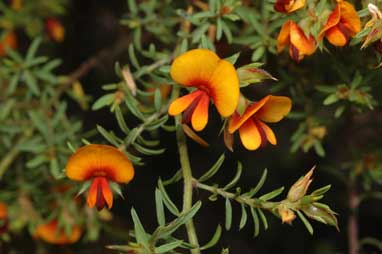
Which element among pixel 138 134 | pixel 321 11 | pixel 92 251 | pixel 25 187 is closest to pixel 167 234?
pixel 138 134

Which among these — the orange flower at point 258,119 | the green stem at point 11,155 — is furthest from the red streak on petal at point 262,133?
the green stem at point 11,155

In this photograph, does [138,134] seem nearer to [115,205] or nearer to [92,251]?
[92,251]

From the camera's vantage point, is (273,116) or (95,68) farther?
(95,68)

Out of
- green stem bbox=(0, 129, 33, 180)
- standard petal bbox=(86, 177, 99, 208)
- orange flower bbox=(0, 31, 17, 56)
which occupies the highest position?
standard petal bbox=(86, 177, 99, 208)

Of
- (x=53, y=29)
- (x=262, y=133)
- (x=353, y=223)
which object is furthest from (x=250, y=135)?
(x=53, y=29)

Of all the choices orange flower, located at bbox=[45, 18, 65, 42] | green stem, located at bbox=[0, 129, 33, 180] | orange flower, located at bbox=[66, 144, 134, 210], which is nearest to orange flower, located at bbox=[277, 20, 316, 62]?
orange flower, located at bbox=[66, 144, 134, 210]

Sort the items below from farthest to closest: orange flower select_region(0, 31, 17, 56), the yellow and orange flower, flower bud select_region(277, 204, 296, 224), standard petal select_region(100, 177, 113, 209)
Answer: orange flower select_region(0, 31, 17, 56)
the yellow and orange flower
standard petal select_region(100, 177, 113, 209)
flower bud select_region(277, 204, 296, 224)

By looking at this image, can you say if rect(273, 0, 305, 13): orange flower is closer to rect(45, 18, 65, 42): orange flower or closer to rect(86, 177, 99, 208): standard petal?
rect(86, 177, 99, 208): standard petal

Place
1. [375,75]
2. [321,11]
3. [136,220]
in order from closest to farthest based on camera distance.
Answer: [136,220] < [321,11] < [375,75]

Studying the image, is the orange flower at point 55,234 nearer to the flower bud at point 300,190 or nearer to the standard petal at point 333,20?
the flower bud at point 300,190
